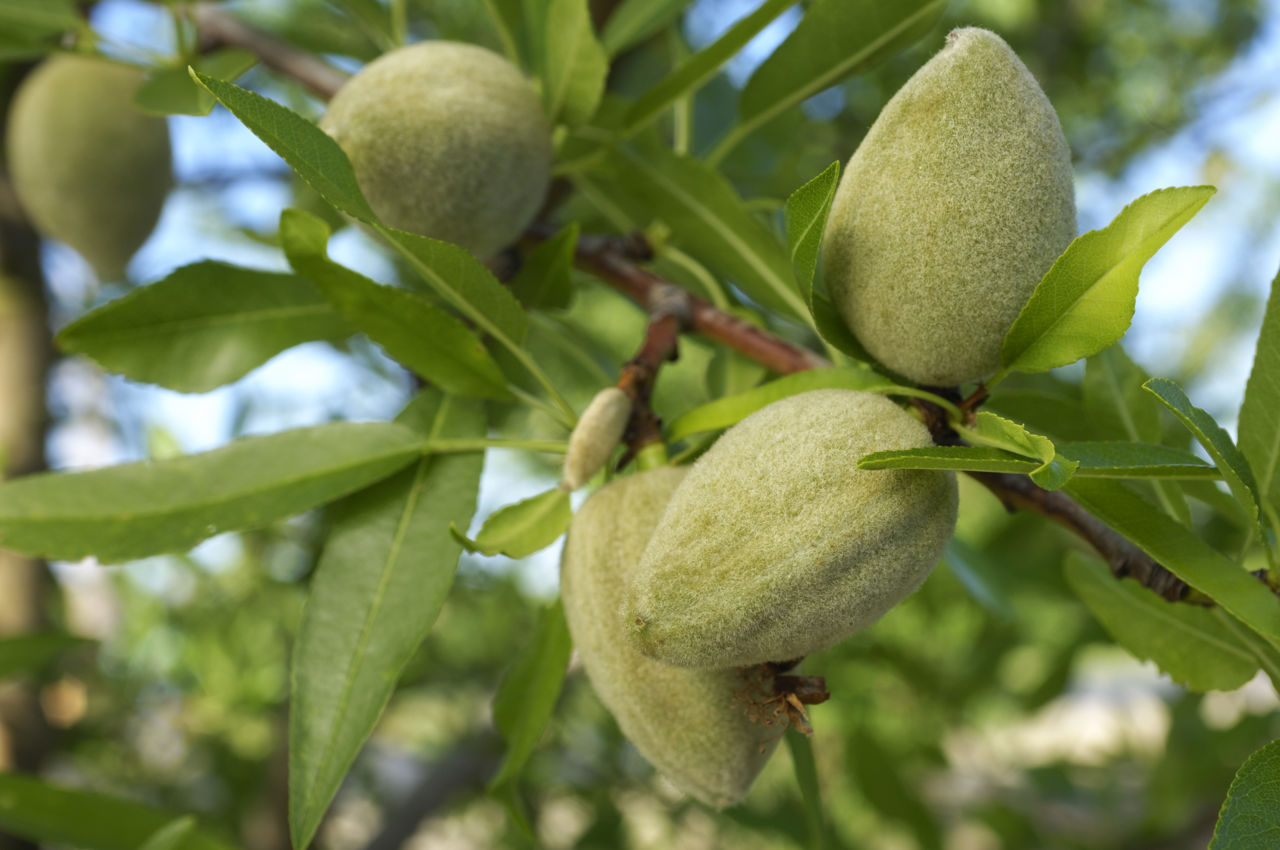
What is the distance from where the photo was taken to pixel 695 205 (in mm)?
791

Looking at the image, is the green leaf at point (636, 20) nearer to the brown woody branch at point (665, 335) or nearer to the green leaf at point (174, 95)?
the brown woody branch at point (665, 335)

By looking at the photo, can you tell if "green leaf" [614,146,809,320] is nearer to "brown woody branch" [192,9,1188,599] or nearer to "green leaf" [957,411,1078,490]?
"brown woody branch" [192,9,1188,599]

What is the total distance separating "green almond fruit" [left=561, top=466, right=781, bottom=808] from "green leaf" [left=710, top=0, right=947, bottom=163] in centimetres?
40

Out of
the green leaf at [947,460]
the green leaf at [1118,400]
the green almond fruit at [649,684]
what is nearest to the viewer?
the green leaf at [947,460]

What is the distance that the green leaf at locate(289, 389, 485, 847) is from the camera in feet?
2.08

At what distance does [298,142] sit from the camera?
0.52 metres

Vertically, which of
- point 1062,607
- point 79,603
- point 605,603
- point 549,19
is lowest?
point 79,603

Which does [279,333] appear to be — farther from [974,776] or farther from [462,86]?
[974,776]

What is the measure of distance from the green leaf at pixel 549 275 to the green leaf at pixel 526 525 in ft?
0.66

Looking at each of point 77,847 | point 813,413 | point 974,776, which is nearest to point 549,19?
point 813,413

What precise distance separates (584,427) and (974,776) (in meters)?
1.73

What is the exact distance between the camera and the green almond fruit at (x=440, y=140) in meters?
0.70

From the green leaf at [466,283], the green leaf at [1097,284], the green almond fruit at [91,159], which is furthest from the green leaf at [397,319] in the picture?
the green almond fruit at [91,159]

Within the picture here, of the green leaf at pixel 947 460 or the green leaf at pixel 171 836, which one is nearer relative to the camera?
the green leaf at pixel 947 460
